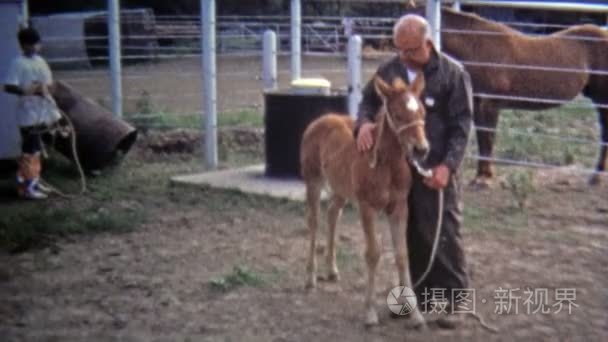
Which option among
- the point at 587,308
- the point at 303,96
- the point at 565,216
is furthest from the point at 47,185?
the point at 587,308

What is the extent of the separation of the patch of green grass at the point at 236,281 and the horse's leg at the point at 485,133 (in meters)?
3.33

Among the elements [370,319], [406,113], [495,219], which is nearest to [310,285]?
[370,319]

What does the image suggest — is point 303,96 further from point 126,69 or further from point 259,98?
point 126,69

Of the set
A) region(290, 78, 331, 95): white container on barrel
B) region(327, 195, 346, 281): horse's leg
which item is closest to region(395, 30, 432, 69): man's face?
region(327, 195, 346, 281): horse's leg

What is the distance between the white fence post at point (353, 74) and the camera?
8477 mm

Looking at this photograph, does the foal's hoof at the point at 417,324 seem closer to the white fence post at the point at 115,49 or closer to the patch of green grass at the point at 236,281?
the patch of green grass at the point at 236,281

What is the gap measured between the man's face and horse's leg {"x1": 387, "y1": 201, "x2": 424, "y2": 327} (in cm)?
Answer: 79

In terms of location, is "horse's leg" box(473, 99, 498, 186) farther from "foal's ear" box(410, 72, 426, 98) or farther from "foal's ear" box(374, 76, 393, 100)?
"foal's ear" box(374, 76, 393, 100)

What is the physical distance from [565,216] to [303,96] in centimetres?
266

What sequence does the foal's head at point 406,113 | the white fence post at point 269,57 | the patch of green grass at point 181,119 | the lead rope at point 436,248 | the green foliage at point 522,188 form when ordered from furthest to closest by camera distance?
the patch of green grass at point 181,119
the white fence post at point 269,57
the green foliage at point 522,188
the lead rope at point 436,248
the foal's head at point 406,113

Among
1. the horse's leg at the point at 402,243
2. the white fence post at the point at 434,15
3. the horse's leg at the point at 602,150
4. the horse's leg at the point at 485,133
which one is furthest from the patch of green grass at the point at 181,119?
the horse's leg at the point at 402,243

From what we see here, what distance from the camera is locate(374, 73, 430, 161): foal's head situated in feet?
15.3

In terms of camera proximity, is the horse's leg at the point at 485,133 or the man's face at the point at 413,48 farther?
the horse's leg at the point at 485,133

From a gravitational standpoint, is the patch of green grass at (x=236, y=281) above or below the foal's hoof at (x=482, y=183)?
below
